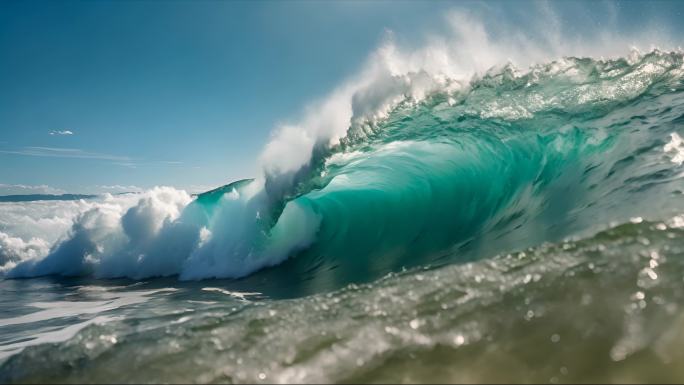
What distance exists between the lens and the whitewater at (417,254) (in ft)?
6.50

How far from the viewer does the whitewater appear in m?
1.98

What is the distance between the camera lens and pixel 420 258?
17.7ft

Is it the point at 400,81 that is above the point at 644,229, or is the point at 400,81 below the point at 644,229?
above

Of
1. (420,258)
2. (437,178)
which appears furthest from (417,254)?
(437,178)

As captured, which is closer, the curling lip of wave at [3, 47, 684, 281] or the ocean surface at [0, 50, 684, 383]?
the ocean surface at [0, 50, 684, 383]

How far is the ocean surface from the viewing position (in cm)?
197

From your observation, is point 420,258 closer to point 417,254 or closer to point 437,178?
point 417,254

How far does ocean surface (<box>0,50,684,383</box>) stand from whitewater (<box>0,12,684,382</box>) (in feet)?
0.06

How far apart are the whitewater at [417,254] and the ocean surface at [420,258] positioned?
2 centimetres

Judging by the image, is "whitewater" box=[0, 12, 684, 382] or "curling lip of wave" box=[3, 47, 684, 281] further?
"curling lip of wave" box=[3, 47, 684, 281]

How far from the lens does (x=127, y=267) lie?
10664mm

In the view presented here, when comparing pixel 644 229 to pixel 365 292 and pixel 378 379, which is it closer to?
pixel 365 292

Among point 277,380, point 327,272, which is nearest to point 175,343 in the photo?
point 277,380

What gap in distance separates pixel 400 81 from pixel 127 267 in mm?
7719
